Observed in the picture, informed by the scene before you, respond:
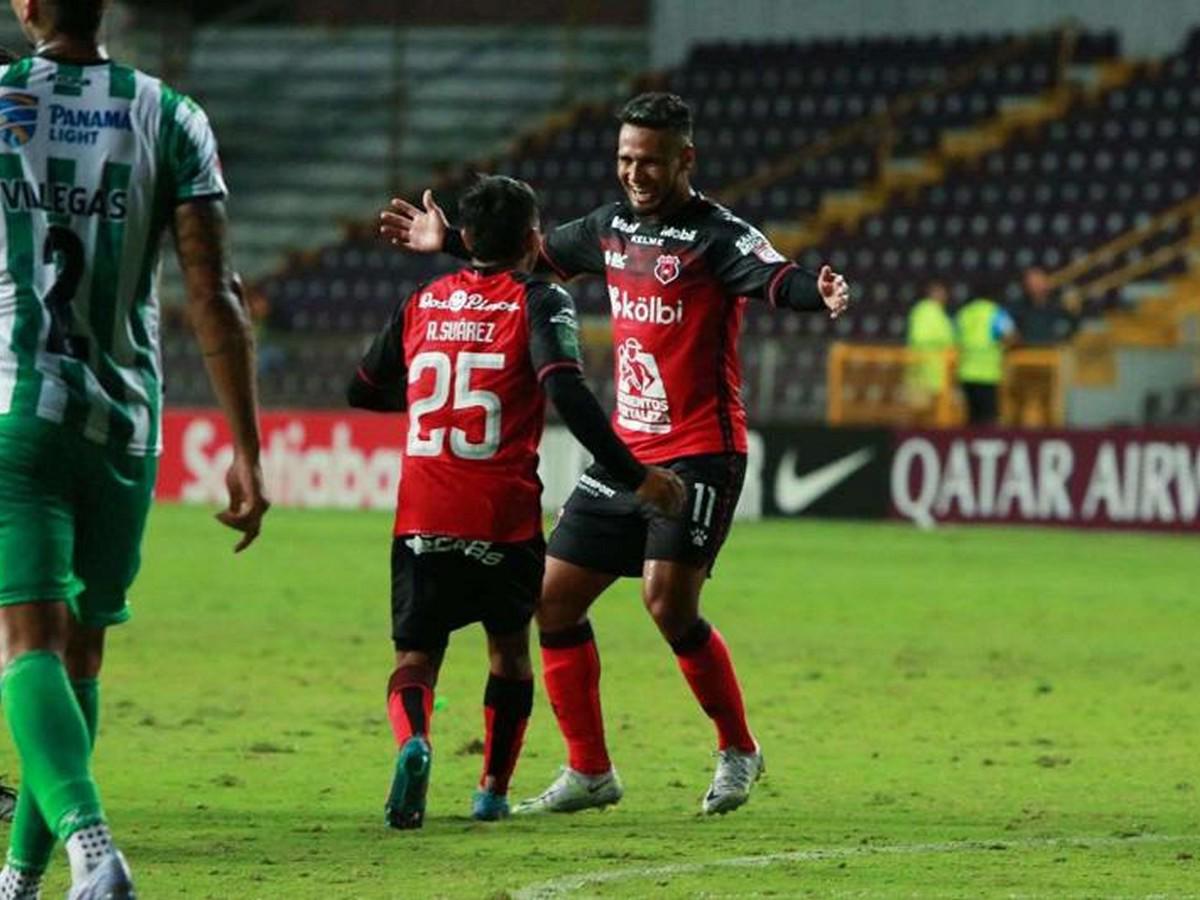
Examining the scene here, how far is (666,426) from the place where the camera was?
26.5 ft

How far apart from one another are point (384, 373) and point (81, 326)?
2.34 metres

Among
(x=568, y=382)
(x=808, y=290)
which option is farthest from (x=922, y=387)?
(x=568, y=382)

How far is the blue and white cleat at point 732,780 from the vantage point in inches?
306

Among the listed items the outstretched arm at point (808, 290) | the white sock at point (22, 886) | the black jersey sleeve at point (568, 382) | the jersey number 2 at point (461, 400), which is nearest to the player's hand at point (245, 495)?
the white sock at point (22, 886)

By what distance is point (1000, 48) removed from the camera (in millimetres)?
33062

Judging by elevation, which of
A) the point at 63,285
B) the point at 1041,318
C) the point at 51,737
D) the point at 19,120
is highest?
the point at 19,120

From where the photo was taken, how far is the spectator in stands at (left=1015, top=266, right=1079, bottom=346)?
995 inches

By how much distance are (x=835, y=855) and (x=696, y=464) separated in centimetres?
153

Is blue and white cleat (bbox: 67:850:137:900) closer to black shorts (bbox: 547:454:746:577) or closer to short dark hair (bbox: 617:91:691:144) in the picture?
black shorts (bbox: 547:454:746:577)

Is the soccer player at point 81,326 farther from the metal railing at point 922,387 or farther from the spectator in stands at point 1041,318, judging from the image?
the spectator in stands at point 1041,318

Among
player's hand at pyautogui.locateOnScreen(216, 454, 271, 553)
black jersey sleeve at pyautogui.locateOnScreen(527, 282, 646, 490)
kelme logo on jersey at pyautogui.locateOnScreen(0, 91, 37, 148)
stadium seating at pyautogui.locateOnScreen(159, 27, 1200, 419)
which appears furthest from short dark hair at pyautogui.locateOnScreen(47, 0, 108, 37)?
stadium seating at pyautogui.locateOnScreen(159, 27, 1200, 419)

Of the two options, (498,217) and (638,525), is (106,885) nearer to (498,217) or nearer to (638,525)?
(498,217)

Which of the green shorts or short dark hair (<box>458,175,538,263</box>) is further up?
short dark hair (<box>458,175,538,263</box>)

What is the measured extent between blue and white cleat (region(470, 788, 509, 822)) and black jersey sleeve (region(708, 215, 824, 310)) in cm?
158
